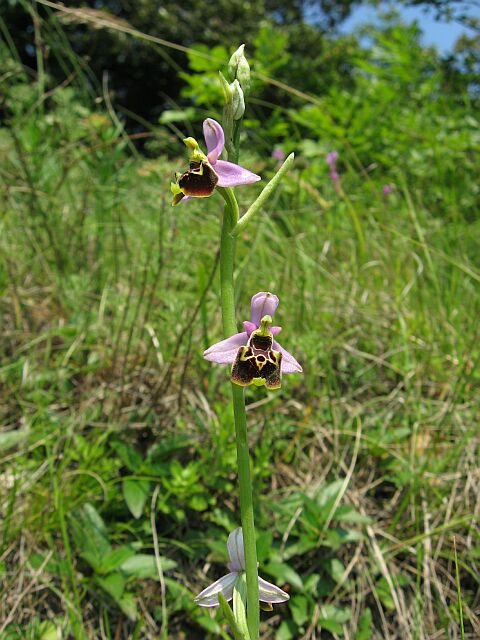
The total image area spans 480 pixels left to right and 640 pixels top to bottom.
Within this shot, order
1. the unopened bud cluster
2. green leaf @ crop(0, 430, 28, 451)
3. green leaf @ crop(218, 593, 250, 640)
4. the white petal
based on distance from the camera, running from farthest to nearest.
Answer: green leaf @ crop(0, 430, 28, 451) < the white petal < the unopened bud cluster < green leaf @ crop(218, 593, 250, 640)

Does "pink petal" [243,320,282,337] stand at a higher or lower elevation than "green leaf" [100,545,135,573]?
higher

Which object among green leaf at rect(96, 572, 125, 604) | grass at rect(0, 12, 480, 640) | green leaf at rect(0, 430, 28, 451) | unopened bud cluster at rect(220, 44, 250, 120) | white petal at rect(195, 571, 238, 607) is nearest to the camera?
unopened bud cluster at rect(220, 44, 250, 120)

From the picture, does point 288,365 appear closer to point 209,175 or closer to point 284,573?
point 209,175

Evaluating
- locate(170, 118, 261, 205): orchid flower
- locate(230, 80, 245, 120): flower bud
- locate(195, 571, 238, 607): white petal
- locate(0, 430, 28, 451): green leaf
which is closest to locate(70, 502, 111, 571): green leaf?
locate(0, 430, 28, 451): green leaf

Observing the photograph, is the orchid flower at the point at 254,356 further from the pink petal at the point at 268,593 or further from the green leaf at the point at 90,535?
the green leaf at the point at 90,535

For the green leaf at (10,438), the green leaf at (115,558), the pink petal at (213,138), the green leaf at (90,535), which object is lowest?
the green leaf at (115,558)

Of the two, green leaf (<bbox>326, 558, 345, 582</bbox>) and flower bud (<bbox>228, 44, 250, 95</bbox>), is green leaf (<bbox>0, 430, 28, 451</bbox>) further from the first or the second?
flower bud (<bbox>228, 44, 250, 95</bbox>)

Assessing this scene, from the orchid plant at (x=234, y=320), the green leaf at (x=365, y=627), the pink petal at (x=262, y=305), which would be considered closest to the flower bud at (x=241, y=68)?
the orchid plant at (x=234, y=320)

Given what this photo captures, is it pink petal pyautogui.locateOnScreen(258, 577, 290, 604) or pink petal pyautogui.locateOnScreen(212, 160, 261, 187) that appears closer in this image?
pink petal pyautogui.locateOnScreen(212, 160, 261, 187)
